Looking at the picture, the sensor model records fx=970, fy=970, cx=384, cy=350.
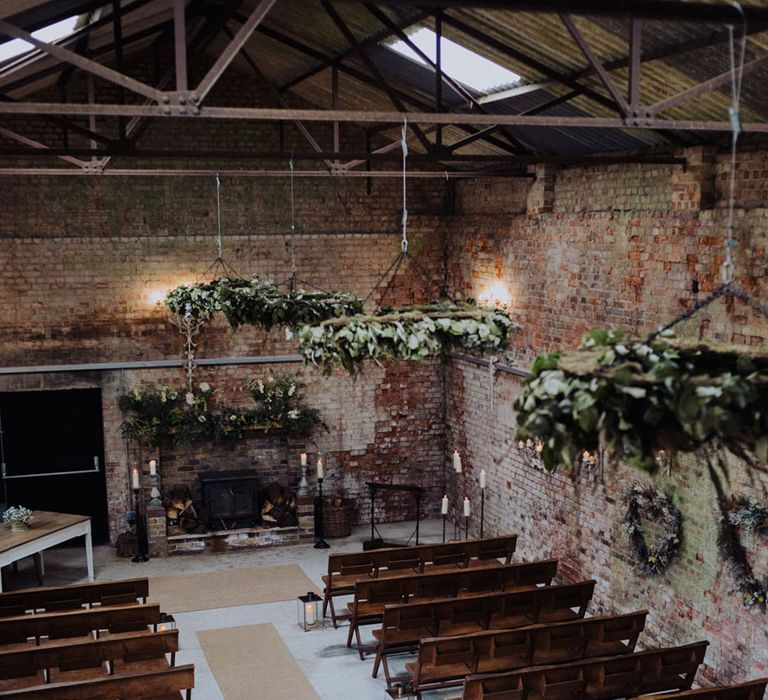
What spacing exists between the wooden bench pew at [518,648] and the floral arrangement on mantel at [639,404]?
4.15 meters

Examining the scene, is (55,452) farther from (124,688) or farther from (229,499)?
(124,688)

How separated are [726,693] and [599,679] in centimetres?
117

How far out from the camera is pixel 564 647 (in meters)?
8.70

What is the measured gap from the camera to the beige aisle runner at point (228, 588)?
11.6 m

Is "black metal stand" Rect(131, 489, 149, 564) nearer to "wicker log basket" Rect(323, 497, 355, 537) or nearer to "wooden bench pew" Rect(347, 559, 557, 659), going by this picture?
"wicker log basket" Rect(323, 497, 355, 537)

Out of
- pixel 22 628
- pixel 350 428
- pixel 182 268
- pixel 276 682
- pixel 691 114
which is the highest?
pixel 691 114

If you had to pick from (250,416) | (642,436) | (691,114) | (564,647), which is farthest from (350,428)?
(642,436)

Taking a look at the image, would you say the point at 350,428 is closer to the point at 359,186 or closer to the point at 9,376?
the point at 359,186

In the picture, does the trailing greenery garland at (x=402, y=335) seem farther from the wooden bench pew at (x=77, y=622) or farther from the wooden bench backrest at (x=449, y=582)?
the wooden bench pew at (x=77, y=622)

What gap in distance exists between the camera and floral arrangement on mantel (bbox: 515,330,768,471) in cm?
420

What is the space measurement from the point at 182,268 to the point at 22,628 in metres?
6.00

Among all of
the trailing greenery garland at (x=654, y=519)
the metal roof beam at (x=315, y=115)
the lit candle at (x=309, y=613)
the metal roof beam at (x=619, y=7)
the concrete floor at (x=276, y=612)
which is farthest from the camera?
the lit candle at (x=309, y=613)

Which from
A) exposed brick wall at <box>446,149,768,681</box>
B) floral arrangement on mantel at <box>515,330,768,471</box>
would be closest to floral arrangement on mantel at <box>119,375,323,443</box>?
exposed brick wall at <box>446,149,768,681</box>

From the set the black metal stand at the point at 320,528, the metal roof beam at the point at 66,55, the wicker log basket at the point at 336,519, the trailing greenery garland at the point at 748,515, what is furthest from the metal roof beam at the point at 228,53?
the wicker log basket at the point at 336,519
